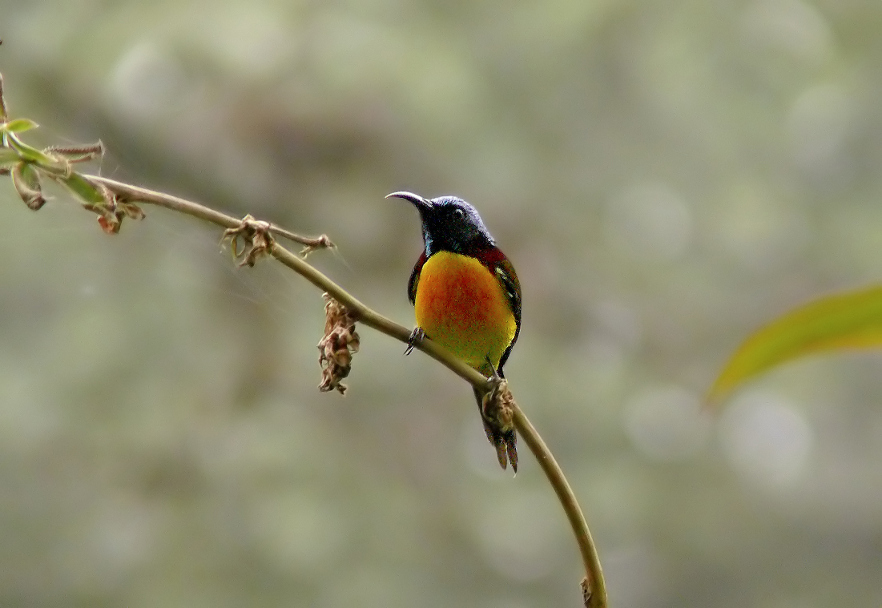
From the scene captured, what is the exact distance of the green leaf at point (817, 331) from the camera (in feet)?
1.70

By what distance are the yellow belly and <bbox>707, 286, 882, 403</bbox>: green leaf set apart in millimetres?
1345

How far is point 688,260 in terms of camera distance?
4715mm

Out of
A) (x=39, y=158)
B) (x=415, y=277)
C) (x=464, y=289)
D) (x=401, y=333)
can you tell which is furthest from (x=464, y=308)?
(x=39, y=158)

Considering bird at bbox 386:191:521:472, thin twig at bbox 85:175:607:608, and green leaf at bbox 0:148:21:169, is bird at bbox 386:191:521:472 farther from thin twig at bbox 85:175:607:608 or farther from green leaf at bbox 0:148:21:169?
green leaf at bbox 0:148:21:169

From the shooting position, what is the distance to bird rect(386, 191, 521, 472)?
1.90m

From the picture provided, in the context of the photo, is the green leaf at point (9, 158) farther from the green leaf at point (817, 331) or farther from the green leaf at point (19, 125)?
the green leaf at point (817, 331)

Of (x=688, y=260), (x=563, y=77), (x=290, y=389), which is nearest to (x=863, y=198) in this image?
(x=688, y=260)

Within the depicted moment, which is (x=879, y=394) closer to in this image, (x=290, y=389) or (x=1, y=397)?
(x=290, y=389)

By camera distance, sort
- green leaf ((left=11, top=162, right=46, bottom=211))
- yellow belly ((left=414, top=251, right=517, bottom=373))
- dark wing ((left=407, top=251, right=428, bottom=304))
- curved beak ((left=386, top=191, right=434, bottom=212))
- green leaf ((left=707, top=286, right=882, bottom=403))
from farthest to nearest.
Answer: dark wing ((left=407, top=251, right=428, bottom=304)), yellow belly ((left=414, top=251, right=517, bottom=373)), curved beak ((left=386, top=191, right=434, bottom=212)), green leaf ((left=11, top=162, right=46, bottom=211)), green leaf ((left=707, top=286, right=882, bottom=403))

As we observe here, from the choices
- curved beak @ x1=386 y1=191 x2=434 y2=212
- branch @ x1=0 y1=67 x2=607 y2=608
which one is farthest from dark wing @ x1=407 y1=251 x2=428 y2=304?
branch @ x1=0 y1=67 x2=607 y2=608

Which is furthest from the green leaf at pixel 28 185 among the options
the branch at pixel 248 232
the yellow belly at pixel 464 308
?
the yellow belly at pixel 464 308

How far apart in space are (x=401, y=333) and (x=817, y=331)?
391 mm

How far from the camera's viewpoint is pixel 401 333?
32.4 inches

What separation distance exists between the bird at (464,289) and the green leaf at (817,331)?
1192 mm
